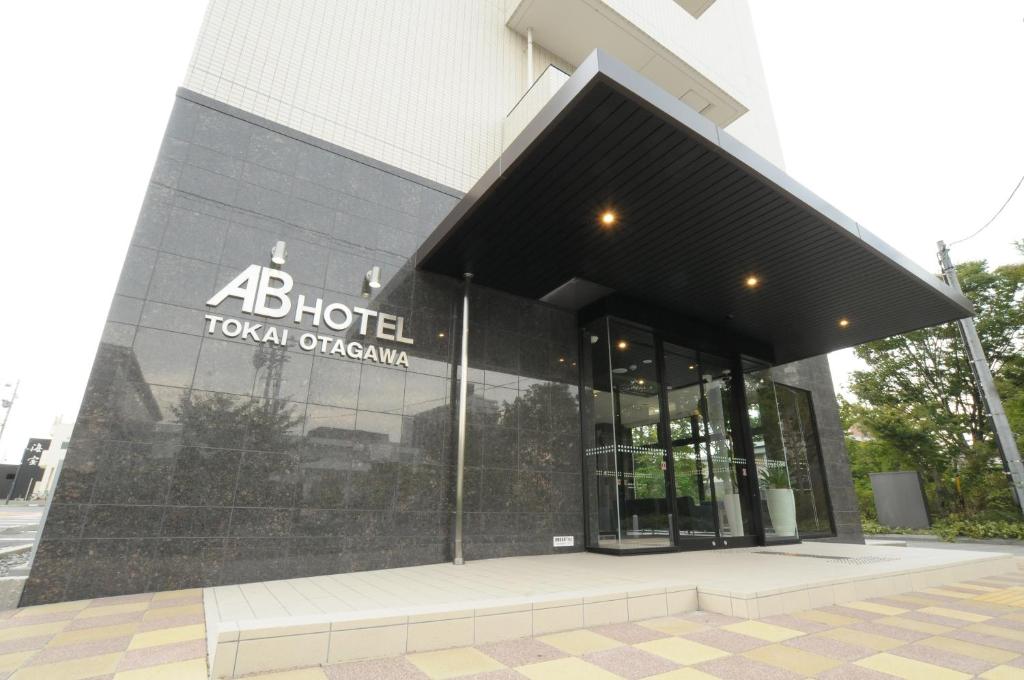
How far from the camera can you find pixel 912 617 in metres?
3.28

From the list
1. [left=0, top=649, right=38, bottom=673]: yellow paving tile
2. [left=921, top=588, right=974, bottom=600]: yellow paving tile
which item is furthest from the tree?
[left=0, top=649, right=38, bottom=673]: yellow paving tile

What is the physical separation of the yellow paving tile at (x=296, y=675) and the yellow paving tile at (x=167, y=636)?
0.82m

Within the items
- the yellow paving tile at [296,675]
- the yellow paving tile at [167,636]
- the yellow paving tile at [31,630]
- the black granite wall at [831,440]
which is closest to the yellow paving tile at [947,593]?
the black granite wall at [831,440]

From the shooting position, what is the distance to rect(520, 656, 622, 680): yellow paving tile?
6.74 ft

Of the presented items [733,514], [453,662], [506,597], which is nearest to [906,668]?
[506,597]

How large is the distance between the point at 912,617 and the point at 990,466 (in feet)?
54.0

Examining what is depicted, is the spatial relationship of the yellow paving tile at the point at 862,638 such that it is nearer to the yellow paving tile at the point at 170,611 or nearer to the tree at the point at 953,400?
the yellow paving tile at the point at 170,611

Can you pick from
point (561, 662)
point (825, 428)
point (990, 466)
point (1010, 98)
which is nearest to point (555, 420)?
point (561, 662)

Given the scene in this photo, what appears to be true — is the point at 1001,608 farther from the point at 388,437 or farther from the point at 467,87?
the point at 467,87

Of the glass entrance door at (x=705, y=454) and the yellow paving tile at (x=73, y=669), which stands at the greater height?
the glass entrance door at (x=705, y=454)

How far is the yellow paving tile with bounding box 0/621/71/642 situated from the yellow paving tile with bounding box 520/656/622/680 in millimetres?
2856

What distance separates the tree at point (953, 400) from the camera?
46.7ft

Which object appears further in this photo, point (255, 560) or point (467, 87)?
point (467, 87)

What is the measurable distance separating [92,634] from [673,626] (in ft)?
11.6
